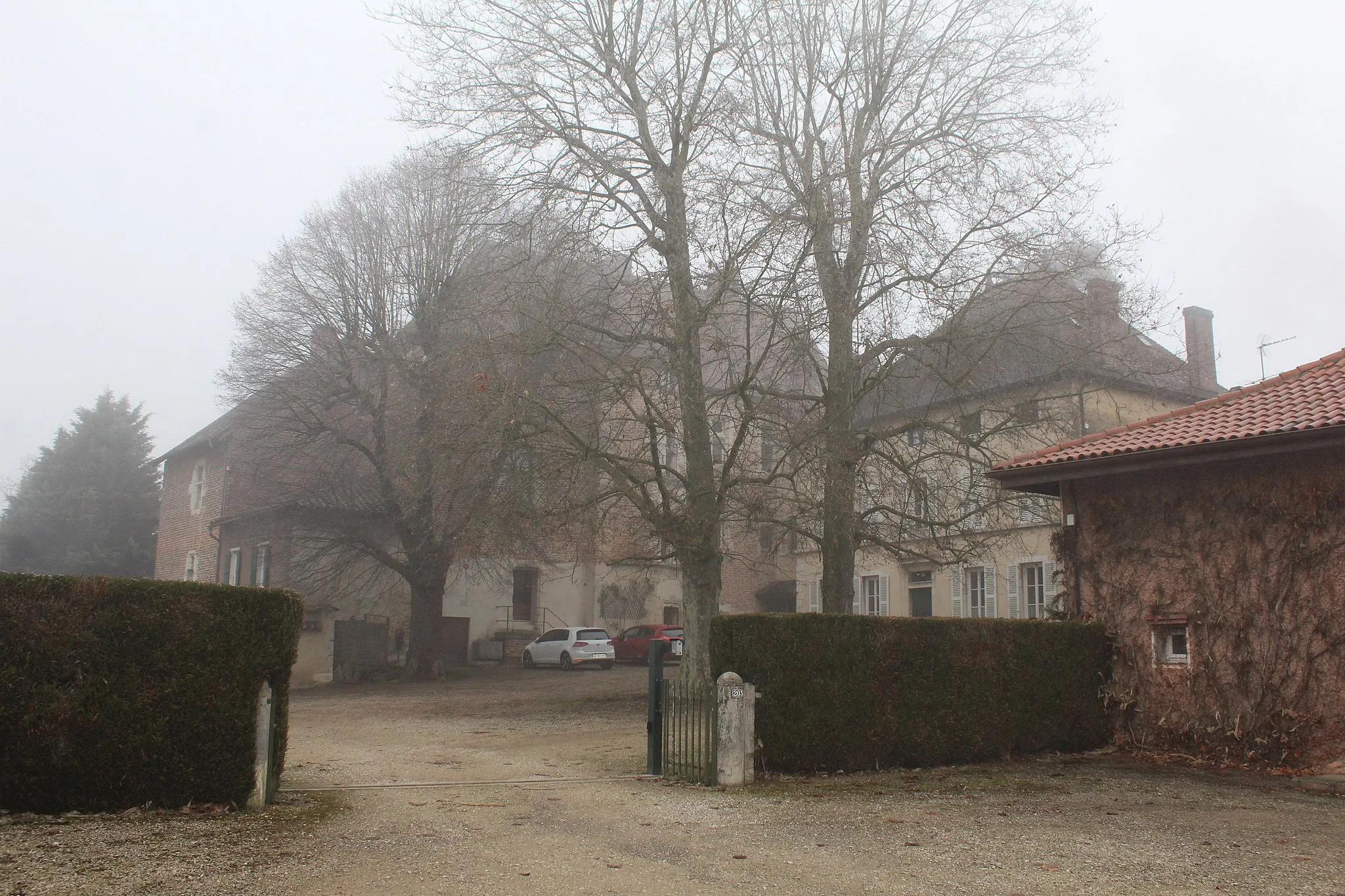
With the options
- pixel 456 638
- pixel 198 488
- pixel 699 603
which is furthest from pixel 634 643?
pixel 699 603

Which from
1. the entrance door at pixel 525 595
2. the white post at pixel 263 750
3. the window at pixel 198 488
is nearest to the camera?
the white post at pixel 263 750

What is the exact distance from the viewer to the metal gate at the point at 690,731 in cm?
1054

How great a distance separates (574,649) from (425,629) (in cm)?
521

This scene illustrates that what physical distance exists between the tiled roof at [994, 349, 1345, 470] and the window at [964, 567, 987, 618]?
53.8ft

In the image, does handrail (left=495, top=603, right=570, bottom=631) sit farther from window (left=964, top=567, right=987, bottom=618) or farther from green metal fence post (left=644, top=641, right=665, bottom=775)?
green metal fence post (left=644, top=641, right=665, bottom=775)

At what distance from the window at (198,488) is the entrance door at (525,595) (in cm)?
1086

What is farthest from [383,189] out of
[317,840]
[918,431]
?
[317,840]

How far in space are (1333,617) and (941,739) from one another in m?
4.39

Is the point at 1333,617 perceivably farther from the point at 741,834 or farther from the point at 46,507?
the point at 46,507

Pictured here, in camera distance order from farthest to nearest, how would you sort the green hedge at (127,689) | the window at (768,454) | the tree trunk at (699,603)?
the tree trunk at (699,603), the window at (768,454), the green hedge at (127,689)

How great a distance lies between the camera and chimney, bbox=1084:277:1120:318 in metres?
16.9

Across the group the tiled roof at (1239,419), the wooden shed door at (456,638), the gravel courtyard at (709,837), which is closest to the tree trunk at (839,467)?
the tiled roof at (1239,419)

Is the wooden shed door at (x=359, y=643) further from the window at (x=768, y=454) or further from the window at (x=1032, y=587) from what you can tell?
the window at (x=1032, y=587)

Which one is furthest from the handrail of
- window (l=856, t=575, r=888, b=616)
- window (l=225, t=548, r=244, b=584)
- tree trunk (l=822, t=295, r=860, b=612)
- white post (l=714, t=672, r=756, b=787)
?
white post (l=714, t=672, r=756, b=787)
